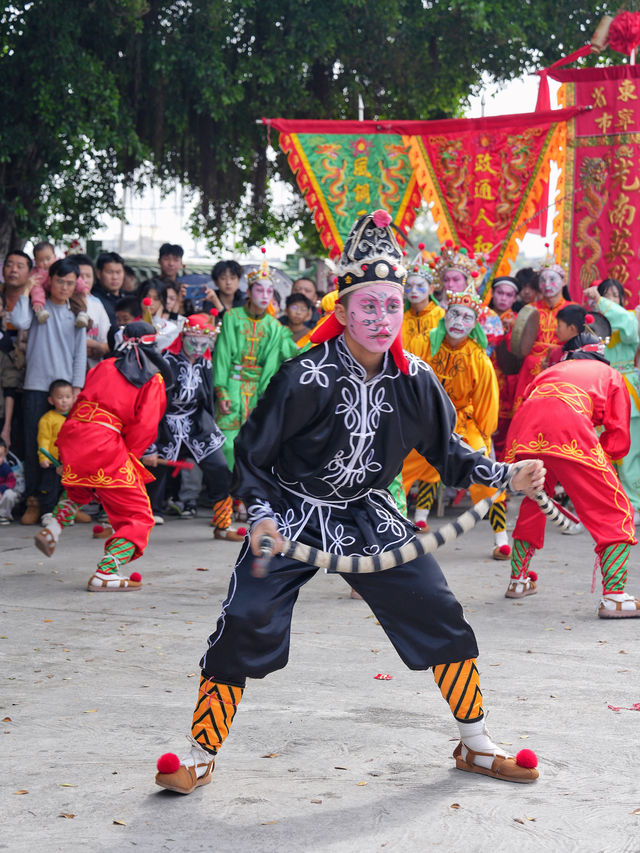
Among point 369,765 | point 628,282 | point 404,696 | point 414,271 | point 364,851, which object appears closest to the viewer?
point 364,851

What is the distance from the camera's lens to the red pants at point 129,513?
616cm

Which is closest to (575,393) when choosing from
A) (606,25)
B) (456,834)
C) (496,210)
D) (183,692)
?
(183,692)

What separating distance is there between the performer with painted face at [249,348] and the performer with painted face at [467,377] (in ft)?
5.49

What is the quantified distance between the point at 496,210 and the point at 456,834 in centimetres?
723

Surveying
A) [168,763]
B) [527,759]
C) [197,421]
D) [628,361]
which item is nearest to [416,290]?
[628,361]

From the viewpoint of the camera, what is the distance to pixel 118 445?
6.28 meters

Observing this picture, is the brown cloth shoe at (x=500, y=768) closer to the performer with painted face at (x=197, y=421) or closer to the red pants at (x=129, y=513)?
the red pants at (x=129, y=513)

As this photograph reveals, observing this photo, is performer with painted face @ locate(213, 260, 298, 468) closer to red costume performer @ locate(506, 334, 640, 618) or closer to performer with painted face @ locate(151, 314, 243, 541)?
performer with painted face @ locate(151, 314, 243, 541)

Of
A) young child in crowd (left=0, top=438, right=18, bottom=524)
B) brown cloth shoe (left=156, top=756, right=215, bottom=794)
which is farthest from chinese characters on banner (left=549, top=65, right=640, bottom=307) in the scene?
brown cloth shoe (left=156, top=756, right=215, bottom=794)

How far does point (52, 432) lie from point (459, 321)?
306 centimetres

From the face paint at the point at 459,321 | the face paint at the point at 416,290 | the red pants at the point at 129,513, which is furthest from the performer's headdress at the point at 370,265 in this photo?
the face paint at the point at 416,290

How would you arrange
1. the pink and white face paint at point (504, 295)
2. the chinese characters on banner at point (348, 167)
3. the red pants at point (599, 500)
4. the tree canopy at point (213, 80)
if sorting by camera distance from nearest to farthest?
the red pants at point (599, 500), the pink and white face paint at point (504, 295), the tree canopy at point (213, 80), the chinese characters on banner at point (348, 167)

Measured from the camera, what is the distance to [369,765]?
141 inches

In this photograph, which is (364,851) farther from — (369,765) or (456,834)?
(369,765)
